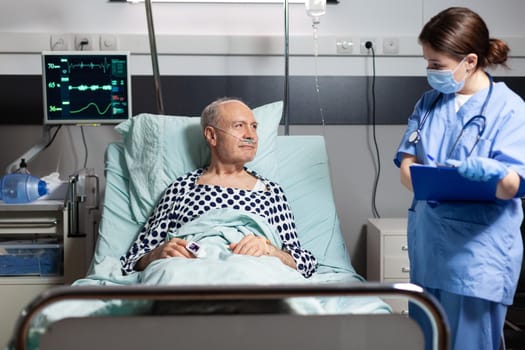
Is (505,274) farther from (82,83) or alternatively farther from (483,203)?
(82,83)

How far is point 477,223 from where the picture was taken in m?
2.06

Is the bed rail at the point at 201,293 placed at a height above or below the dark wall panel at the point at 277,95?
below

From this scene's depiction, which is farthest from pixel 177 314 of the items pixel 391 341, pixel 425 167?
pixel 425 167

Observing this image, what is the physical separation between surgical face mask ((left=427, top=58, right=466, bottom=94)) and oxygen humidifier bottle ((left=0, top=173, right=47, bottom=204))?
72.1 inches

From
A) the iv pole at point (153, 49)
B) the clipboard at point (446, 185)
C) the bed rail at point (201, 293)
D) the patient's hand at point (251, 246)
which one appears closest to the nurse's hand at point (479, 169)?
the clipboard at point (446, 185)

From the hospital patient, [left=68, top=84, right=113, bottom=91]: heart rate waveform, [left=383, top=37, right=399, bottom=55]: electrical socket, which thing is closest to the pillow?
the hospital patient

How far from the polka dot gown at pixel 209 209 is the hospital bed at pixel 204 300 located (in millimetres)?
107

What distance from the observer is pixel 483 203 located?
2066 millimetres

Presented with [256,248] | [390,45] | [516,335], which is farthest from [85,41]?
[516,335]

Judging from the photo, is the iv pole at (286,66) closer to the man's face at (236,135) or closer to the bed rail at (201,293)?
the man's face at (236,135)

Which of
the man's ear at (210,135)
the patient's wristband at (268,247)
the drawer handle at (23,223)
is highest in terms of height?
the man's ear at (210,135)

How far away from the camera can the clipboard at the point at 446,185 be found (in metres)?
1.92

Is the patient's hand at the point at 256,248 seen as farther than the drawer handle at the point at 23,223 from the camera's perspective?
No

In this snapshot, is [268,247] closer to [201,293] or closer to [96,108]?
[201,293]
